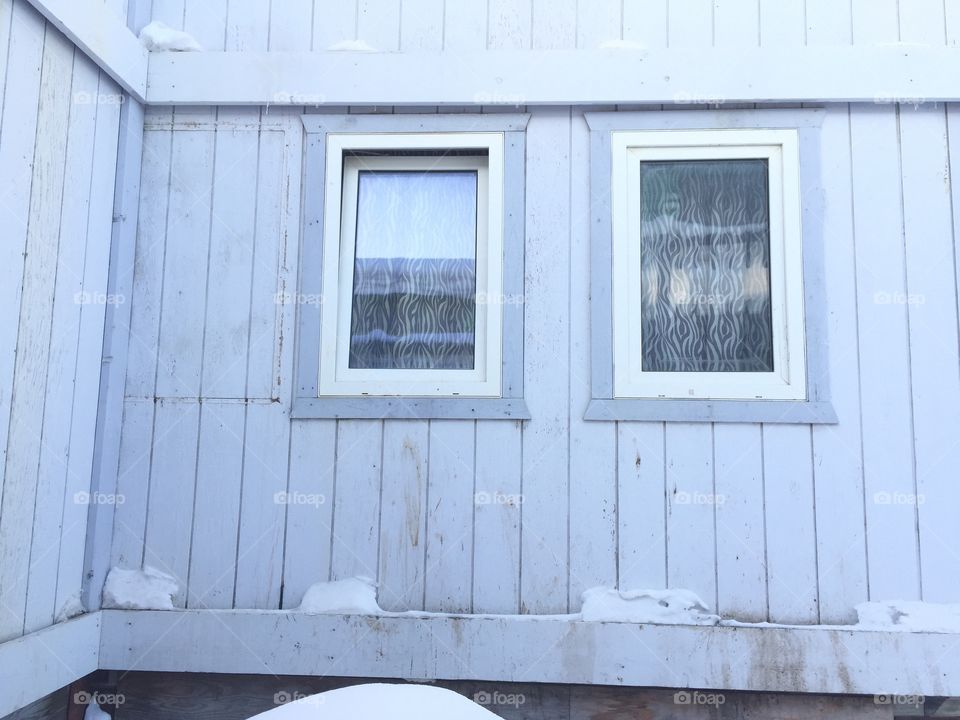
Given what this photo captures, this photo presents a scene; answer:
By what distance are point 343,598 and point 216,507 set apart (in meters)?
0.58

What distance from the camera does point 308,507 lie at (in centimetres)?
257

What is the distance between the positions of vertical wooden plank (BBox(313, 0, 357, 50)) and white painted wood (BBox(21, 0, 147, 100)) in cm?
67

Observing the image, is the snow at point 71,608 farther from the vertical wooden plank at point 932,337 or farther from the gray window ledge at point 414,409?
the vertical wooden plank at point 932,337

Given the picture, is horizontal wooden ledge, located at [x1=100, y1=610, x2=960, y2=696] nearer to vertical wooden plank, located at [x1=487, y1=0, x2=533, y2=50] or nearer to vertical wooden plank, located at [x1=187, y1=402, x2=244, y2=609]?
vertical wooden plank, located at [x1=187, y1=402, x2=244, y2=609]

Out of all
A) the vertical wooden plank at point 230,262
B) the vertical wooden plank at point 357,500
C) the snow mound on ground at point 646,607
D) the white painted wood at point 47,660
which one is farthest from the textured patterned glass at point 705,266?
the white painted wood at point 47,660

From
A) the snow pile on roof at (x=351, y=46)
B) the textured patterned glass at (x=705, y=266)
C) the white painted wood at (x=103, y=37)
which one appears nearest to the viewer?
the white painted wood at (x=103, y=37)

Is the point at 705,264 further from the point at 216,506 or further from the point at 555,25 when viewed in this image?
the point at 216,506

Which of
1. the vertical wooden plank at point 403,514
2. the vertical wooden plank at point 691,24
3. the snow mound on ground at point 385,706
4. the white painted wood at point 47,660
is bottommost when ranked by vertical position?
the white painted wood at point 47,660

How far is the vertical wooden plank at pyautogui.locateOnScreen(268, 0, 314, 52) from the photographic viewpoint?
9.09 feet

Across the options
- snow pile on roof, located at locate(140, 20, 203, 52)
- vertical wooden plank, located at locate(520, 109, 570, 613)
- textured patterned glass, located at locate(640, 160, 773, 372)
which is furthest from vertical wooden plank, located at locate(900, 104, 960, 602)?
snow pile on roof, located at locate(140, 20, 203, 52)

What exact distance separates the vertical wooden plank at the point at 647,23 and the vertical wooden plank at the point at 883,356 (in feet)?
2.56

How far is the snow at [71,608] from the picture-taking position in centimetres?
235

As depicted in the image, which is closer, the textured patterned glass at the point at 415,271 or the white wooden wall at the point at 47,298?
the white wooden wall at the point at 47,298

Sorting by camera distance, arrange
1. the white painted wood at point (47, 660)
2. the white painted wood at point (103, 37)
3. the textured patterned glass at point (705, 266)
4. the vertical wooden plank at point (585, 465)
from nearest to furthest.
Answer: the white painted wood at point (47, 660) → the white painted wood at point (103, 37) → the vertical wooden plank at point (585, 465) → the textured patterned glass at point (705, 266)
